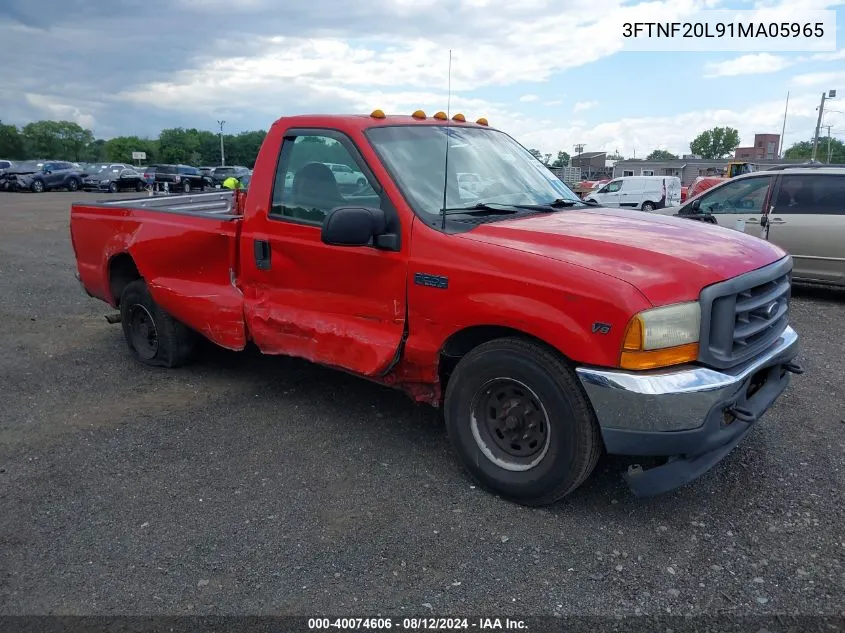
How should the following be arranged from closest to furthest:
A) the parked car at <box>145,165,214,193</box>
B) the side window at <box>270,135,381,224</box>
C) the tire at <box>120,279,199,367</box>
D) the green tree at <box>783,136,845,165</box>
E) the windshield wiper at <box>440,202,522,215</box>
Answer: the windshield wiper at <box>440,202,522,215</box>
the side window at <box>270,135,381,224</box>
the tire at <box>120,279,199,367</box>
the parked car at <box>145,165,214,193</box>
the green tree at <box>783,136,845,165</box>

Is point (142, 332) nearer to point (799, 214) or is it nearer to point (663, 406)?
point (663, 406)

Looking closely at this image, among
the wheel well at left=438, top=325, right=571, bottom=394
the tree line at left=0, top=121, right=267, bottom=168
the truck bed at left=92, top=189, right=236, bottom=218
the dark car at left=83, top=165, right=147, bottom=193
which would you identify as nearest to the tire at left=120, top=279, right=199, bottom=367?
the truck bed at left=92, top=189, right=236, bottom=218

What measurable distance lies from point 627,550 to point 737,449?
1.40 m

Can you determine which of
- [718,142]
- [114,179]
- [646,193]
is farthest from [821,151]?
[114,179]

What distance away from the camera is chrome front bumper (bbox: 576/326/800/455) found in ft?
10.1

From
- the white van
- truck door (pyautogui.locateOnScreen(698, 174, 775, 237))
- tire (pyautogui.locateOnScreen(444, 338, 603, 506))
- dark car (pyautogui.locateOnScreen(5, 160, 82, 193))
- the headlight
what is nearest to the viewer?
the headlight

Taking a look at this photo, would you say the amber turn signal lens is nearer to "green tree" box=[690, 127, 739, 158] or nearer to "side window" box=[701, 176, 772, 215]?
"side window" box=[701, 176, 772, 215]

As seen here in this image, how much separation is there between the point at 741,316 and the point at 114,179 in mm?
39585

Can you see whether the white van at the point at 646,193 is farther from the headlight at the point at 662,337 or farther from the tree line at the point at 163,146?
the tree line at the point at 163,146

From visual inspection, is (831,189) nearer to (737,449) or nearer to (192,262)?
(737,449)

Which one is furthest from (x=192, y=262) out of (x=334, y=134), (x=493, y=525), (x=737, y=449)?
(x=737, y=449)

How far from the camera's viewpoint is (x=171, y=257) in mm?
5281

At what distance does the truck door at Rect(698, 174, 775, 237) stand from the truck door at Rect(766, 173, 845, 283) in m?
0.17

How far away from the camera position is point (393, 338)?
3965 mm
